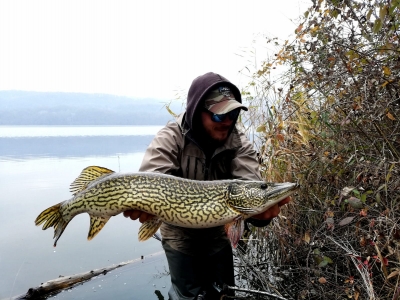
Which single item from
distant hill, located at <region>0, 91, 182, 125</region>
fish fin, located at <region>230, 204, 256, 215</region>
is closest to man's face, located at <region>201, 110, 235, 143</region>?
fish fin, located at <region>230, 204, 256, 215</region>

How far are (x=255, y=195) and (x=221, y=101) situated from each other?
0.77 meters

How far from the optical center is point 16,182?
10.4 metres

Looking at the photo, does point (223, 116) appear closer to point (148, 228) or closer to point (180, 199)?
point (180, 199)

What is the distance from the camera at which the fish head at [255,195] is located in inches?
89.5

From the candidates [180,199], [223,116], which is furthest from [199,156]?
[180,199]

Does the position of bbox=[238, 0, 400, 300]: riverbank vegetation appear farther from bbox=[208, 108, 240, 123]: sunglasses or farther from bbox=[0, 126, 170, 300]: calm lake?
bbox=[0, 126, 170, 300]: calm lake

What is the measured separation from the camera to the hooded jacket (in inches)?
107

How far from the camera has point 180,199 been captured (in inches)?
91.0

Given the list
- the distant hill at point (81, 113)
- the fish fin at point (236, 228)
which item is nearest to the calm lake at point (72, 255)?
the fish fin at point (236, 228)

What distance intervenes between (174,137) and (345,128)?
1.30m

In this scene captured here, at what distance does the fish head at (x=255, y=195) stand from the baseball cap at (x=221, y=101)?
550 millimetres

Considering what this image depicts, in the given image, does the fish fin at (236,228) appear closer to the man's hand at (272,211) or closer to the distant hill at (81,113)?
the man's hand at (272,211)

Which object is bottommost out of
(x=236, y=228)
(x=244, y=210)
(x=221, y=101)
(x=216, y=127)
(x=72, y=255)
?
(x=72, y=255)

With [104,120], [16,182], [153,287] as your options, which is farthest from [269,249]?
[104,120]
